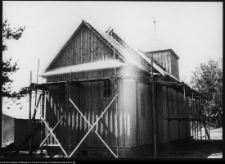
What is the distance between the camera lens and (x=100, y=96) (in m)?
16.2

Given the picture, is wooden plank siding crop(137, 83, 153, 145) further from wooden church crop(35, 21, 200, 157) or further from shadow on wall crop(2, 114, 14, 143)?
shadow on wall crop(2, 114, 14, 143)

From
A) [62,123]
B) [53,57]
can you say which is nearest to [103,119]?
[62,123]

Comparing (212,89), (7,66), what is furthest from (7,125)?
(212,89)

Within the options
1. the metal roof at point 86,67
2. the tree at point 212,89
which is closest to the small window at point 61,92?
the metal roof at point 86,67

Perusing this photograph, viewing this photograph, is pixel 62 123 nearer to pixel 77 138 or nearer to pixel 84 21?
pixel 77 138

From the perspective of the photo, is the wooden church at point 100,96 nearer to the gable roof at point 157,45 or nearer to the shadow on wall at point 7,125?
the gable roof at point 157,45

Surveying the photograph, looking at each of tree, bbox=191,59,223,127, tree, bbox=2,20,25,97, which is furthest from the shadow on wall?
tree, bbox=191,59,223,127

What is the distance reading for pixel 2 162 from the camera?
12.7m

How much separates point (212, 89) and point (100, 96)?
20202 mm

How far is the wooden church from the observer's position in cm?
1541

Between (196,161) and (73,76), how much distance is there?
8.84 metres

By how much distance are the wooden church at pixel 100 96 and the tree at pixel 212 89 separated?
1480cm

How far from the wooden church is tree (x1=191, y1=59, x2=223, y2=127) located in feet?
48.6

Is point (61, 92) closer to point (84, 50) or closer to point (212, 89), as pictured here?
point (84, 50)
